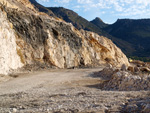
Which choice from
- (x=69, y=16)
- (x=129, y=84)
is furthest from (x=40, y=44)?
(x=69, y=16)

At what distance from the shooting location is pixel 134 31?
138 meters

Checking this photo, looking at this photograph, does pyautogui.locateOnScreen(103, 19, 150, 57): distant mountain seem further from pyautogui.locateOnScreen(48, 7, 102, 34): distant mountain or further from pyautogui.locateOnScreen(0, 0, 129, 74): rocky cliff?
pyautogui.locateOnScreen(0, 0, 129, 74): rocky cliff

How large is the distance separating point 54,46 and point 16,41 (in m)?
5.98

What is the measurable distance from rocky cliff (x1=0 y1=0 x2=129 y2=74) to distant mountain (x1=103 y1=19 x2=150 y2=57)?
306 ft

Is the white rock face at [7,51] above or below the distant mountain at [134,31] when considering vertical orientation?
below

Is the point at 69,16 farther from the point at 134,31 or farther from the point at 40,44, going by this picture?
the point at 40,44

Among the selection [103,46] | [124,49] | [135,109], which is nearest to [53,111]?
[135,109]

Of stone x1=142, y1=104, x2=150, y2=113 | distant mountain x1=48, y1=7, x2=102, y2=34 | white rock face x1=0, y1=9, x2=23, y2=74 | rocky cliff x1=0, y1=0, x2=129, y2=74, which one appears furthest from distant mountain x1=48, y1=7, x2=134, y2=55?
stone x1=142, y1=104, x2=150, y2=113

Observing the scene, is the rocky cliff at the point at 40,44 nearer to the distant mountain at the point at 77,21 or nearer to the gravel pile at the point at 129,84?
the gravel pile at the point at 129,84

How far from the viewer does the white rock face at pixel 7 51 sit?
15518 millimetres

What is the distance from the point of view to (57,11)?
12531 cm

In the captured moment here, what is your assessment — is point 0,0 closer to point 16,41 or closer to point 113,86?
point 16,41

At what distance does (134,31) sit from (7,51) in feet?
443

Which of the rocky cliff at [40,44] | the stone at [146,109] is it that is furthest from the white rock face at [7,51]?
the stone at [146,109]
